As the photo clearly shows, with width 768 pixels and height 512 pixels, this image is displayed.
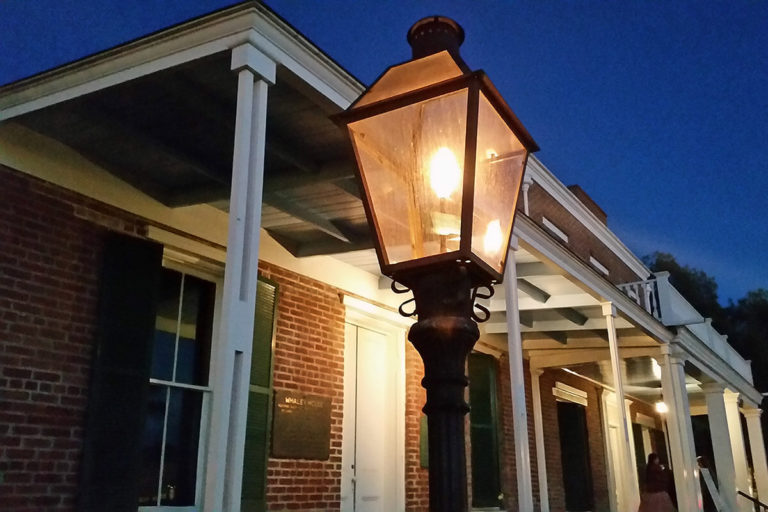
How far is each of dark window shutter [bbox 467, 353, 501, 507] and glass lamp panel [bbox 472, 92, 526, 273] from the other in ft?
26.3

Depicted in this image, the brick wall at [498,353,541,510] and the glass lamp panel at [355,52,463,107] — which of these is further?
the brick wall at [498,353,541,510]

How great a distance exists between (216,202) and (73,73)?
1.95 meters

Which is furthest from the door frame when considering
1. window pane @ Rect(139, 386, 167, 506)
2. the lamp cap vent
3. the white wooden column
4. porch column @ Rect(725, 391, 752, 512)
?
porch column @ Rect(725, 391, 752, 512)

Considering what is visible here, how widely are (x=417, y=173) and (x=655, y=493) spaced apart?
307 inches

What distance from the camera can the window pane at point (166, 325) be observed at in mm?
5703

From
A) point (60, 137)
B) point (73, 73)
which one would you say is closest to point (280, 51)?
point (73, 73)

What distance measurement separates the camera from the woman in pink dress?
8438 millimetres

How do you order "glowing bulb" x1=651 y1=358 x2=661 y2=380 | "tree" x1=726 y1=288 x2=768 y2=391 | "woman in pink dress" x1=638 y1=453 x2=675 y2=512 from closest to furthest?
"woman in pink dress" x1=638 y1=453 x2=675 y2=512, "glowing bulb" x1=651 y1=358 x2=661 y2=380, "tree" x1=726 y1=288 x2=768 y2=391

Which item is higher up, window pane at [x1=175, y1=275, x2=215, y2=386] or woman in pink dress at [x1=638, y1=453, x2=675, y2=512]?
window pane at [x1=175, y1=275, x2=215, y2=386]

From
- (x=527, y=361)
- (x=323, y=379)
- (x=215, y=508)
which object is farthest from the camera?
(x=527, y=361)

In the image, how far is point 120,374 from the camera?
16.6ft

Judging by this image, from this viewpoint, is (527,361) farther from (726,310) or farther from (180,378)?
(726,310)

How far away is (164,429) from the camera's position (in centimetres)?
562

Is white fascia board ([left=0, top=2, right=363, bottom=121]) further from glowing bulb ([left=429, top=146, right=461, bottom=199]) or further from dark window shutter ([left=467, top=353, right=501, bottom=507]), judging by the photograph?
dark window shutter ([left=467, top=353, right=501, bottom=507])
